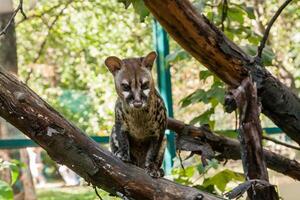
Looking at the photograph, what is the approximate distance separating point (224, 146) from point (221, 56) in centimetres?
46

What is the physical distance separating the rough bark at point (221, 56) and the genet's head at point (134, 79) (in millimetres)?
215

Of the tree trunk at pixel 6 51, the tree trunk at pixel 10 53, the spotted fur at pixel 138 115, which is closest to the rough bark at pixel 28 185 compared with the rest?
the tree trunk at pixel 10 53

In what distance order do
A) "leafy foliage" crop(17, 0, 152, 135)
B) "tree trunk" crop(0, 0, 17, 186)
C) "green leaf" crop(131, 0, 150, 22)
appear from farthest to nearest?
"leafy foliage" crop(17, 0, 152, 135) → "tree trunk" crop(0, 0, 17, 186) → "green leaf" crop(131, 0, 150, 22)

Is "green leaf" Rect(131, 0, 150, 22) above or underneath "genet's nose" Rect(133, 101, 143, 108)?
above

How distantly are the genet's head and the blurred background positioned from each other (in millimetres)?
719

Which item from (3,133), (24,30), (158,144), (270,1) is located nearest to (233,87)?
(158,144)

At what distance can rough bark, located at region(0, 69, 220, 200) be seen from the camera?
46.6 inches

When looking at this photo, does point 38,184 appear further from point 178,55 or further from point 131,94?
point 131,94

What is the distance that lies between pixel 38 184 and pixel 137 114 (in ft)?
4.40

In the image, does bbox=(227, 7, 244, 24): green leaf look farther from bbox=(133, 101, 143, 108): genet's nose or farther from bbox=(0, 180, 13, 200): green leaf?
bbox=(0, 180, 13, 200): green leaf

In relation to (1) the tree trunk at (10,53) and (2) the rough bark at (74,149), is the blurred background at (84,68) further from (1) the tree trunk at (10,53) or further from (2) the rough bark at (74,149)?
(2) the rough bark at (74,149)

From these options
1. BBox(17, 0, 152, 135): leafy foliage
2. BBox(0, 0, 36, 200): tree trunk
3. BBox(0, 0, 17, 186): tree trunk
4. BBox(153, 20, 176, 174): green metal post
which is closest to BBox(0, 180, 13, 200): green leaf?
BBox(0, 0, 17, 186): tree trunk

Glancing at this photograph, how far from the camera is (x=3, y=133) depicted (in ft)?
8.47

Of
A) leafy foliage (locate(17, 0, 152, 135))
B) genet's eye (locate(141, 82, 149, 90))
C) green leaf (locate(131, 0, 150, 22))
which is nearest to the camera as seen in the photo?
green leaf (locate(131, 0, 150, 22))
